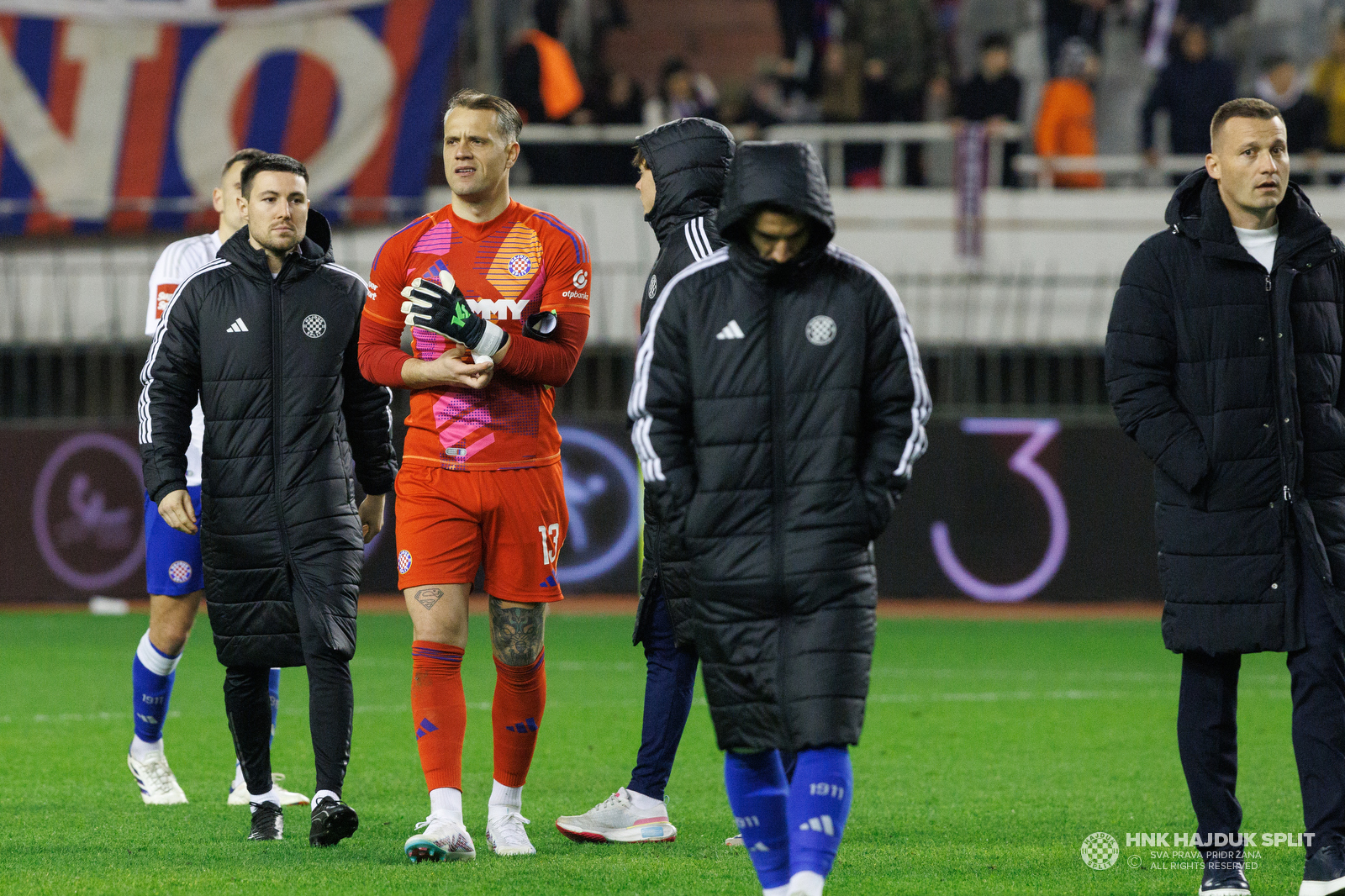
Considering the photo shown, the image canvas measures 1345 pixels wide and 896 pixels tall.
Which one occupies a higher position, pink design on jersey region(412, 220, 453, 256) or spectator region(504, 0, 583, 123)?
spectator region(504, 0, 583, 123)

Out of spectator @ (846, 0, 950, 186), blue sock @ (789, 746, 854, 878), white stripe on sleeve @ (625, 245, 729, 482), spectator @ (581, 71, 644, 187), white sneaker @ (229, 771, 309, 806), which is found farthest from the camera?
spectator @ (846, 0, 950, 186)

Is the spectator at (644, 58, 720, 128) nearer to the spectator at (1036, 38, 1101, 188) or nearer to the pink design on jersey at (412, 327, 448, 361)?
the spectator at (1036, 38, 1101, 188)

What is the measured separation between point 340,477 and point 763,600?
1.97m

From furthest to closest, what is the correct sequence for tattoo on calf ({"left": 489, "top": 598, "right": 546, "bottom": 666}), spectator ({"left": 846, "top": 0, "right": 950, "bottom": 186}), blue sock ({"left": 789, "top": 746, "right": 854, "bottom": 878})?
spectator ({"left": 846, "top": 0, "right": 950, "bottom": 186}) < tattoo on calf ({"left": 489, "top": 598, "right": 546, "bottom": 666}) < blue sock ({"left": 789, "top": 746, "right": 854, "bottom": 878})

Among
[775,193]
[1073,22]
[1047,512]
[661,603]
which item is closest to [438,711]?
[661,603]

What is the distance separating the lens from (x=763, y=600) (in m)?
4.50

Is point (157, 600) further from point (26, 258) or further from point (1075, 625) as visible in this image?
point (26, 258)

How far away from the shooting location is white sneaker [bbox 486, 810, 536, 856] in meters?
5.69

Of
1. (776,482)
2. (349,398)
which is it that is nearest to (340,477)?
(349,398)

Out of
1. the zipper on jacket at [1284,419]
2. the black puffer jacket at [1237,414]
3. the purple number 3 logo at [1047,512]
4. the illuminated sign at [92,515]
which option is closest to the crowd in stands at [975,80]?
the purple number 3 logo at [1047,512]

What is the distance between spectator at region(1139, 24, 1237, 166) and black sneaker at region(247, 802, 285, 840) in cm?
1239

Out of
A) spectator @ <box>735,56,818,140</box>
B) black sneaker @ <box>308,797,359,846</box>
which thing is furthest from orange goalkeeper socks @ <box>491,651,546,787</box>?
spectator @ <box>735,56,818,140</box>

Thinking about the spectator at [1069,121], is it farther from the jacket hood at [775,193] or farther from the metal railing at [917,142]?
the jacket hood at [775,193]

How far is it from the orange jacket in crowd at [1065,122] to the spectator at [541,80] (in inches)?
168
